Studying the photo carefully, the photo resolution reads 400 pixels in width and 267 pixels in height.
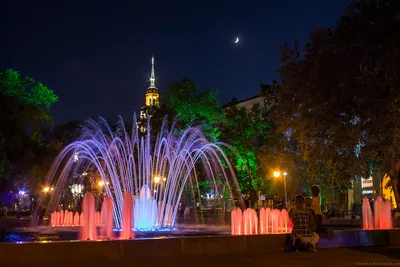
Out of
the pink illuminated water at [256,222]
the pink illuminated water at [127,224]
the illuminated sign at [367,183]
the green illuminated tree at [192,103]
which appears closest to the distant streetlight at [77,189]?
the green illuminated tree at [192,103]

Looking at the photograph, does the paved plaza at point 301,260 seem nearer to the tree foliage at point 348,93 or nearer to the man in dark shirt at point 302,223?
the man in dark shirt at point 302,223

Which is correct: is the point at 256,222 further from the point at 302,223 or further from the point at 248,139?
the point at 248,139

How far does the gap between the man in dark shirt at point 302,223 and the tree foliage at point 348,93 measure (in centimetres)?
694

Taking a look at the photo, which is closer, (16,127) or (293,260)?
(293,260)

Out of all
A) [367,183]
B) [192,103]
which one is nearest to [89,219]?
[192,103]

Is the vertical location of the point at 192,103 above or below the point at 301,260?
above

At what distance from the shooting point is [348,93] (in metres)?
17.5

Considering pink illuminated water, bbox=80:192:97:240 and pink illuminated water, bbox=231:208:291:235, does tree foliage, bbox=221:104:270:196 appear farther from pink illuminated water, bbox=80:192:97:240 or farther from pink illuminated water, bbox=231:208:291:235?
pink illuminated water, bbox=80:192:97:240

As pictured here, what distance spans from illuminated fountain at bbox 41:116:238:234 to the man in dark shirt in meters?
13.3

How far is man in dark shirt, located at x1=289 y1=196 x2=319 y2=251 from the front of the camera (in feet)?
37.1

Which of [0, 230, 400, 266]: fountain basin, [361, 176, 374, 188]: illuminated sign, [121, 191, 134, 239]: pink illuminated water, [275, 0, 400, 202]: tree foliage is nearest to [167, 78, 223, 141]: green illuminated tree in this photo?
[361, 176, 374, 188]: illuminated sign

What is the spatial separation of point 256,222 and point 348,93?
20.1 ft

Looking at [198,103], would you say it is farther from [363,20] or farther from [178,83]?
[363,20]

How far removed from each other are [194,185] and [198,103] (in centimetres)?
786
